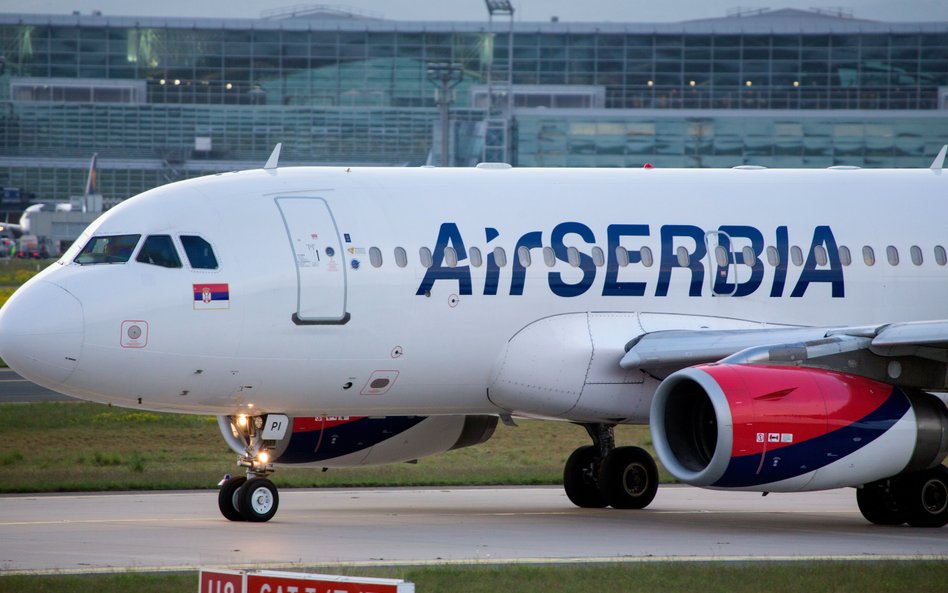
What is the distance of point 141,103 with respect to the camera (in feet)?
415

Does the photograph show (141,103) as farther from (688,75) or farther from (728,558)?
(728,558)

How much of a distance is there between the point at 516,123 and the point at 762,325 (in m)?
72.3

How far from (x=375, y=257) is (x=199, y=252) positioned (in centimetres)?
206

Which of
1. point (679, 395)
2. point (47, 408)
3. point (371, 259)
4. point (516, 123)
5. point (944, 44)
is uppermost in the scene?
point (944, 44)

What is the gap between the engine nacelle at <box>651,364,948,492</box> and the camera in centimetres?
1606

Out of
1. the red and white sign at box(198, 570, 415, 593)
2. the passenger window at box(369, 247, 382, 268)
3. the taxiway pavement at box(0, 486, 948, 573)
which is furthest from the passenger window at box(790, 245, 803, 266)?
the red and white sign at box(198, 570, 415, 593)

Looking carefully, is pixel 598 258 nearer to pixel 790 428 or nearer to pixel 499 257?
pixel 499 257

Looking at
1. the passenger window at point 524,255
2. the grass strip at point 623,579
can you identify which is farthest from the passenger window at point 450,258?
the grass strip at point 623,579

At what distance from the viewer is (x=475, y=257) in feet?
59.6

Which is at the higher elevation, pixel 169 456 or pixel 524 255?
pixel 524 255

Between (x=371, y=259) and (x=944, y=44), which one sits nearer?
(x=371, y=259)

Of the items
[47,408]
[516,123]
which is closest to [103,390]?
[47,408]

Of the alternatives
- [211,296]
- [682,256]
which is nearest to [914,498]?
[682,256]

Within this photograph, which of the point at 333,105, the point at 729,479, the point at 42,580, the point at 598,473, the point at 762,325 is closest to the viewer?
the point at 42,580
